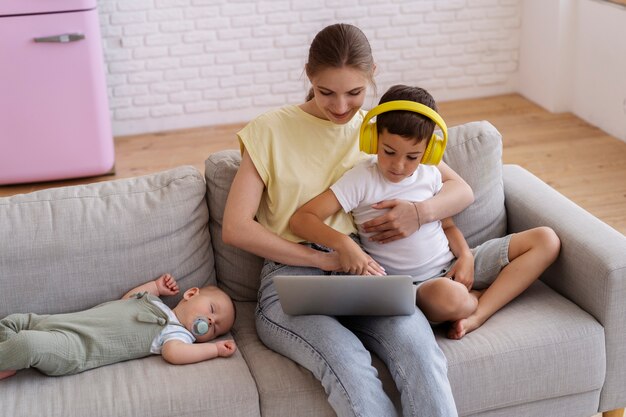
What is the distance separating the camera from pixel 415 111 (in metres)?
2.36

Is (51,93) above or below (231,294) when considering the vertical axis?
above

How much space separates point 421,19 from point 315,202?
133 inches

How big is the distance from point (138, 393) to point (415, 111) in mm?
1006

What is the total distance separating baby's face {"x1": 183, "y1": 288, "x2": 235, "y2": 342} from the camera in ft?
7.98

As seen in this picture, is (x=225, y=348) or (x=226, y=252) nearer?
(x=225, y=348)

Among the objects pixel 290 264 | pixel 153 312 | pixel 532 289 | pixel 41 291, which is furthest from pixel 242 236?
pixel 532 289

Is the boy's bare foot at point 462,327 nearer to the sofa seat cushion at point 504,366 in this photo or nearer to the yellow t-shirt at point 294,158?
the sofa seat cushion at point 504,366

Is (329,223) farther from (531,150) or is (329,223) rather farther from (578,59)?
(578,59)

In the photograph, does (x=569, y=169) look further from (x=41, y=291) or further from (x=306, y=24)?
(x=41, y=291)

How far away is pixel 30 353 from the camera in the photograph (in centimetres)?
220

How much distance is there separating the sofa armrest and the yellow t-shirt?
2.01 ft

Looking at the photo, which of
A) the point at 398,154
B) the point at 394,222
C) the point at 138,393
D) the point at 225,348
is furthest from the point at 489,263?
the point at 138,393

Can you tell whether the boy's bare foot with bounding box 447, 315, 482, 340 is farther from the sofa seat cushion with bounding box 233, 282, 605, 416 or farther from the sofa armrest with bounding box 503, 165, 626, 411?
the sofa armrest with bounding box 503, 165, 626, 411

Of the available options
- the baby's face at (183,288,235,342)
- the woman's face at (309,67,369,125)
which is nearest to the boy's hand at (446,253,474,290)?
the woman's face at (309,67,369,125)
